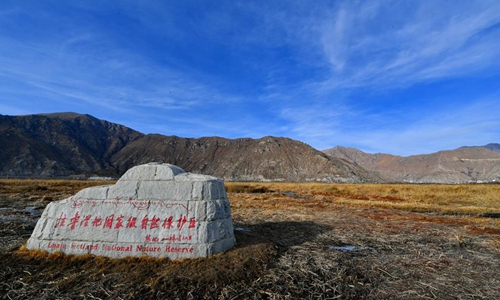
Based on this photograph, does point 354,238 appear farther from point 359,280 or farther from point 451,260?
point 359,280

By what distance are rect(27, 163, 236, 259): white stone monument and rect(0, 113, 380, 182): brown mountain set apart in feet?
407

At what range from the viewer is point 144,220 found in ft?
27.8

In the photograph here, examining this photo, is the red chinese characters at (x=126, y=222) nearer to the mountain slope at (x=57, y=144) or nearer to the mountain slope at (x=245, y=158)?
the mountain slope at (x=245, y=158)

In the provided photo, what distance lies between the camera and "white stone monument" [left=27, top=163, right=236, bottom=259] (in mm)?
8141

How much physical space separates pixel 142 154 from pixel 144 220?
164209mm

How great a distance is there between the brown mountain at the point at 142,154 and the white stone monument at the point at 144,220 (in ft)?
407

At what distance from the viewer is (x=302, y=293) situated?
658cm

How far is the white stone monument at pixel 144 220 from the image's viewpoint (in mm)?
8141

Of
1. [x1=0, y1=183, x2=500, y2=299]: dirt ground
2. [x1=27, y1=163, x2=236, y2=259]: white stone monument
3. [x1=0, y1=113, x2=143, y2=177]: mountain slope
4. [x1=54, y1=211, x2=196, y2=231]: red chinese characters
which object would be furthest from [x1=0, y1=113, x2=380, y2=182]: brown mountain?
[x1=54, y1=211, x2=196, y2=231]: red chinese characters

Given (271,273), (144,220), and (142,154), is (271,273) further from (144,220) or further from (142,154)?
(142,154)

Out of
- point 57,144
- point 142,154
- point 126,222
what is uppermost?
point 57,144

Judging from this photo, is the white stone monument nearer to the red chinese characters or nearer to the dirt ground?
the red chinese characters

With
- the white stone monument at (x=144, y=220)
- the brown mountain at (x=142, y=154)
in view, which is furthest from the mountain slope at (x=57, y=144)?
the white stone monument at (x=144, y=220)

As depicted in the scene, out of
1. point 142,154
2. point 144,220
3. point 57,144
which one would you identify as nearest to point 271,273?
point 144,220
